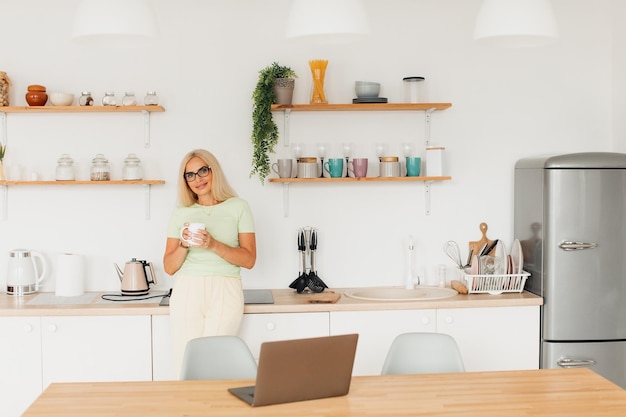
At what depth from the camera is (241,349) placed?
3.25 meters

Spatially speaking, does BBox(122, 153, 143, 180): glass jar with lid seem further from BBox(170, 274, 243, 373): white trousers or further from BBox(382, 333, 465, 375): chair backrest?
BBox(382, 333, 465, 375): chair backrest

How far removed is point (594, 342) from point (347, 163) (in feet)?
5.40

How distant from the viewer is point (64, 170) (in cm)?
440

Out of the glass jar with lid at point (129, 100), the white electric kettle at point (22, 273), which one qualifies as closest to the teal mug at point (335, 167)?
the glass jar with lid at point (129, 100)

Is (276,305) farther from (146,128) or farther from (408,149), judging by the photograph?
(146,128)

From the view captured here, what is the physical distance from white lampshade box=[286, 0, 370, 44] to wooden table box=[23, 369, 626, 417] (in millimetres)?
1209

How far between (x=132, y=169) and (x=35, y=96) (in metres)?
0.64

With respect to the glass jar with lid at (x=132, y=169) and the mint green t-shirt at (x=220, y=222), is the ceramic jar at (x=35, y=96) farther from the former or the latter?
the mint green t-shirt at (x=220, y=222)

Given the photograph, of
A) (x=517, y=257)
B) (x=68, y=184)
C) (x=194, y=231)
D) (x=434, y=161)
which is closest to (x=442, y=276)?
(x=517, y=257)

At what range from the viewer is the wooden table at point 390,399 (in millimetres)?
2568

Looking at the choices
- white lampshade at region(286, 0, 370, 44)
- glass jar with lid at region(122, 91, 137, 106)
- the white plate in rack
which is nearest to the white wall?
glass jar with lid at region(122, 91, 137, 106)

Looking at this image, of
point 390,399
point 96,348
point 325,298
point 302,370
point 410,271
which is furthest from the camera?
point 410,271

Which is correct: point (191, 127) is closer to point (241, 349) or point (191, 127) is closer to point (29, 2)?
point (29, 2)

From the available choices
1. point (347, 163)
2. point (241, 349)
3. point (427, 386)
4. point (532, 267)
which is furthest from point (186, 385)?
point (532, 267)
